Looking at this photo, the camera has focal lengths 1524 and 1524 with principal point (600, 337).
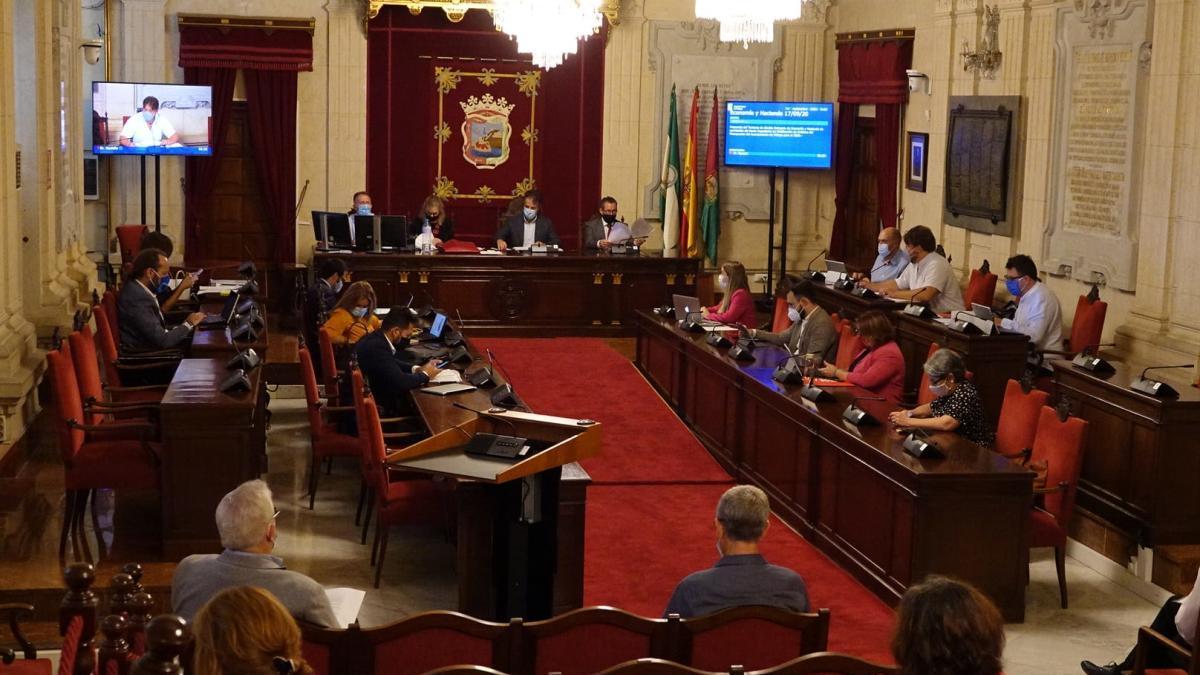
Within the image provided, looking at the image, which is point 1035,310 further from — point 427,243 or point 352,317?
point 427,243

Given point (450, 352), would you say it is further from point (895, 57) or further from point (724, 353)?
point (895, 57)

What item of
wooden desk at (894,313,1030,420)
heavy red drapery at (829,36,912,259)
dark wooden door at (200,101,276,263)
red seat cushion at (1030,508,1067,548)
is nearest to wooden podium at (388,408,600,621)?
red seat cushion at (1030,508,1067,548)

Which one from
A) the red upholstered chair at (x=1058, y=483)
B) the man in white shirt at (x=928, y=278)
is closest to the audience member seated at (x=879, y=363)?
the red upholstered chair at (x=1058, y=483)

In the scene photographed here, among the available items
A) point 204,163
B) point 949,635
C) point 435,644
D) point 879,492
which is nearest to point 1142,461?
point 879,492

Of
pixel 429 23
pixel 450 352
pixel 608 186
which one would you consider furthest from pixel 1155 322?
pixel 429 23

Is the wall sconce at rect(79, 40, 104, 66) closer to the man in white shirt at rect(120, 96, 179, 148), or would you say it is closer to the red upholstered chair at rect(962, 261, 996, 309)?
the man in white shirt at rect(120, 96, 179, 148)

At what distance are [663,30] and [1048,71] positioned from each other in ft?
16.7

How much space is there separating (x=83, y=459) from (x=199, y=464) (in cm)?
58

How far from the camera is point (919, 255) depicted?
12109mm

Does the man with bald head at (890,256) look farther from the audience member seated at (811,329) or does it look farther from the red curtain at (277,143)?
the red curtain at (277,143)

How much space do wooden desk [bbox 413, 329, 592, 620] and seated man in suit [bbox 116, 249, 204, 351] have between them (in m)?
3.62

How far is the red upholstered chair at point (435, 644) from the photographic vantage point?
Result: 179 inches

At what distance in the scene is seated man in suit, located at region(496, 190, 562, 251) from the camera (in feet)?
49.3

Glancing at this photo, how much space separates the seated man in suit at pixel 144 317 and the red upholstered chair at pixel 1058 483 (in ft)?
17.7
